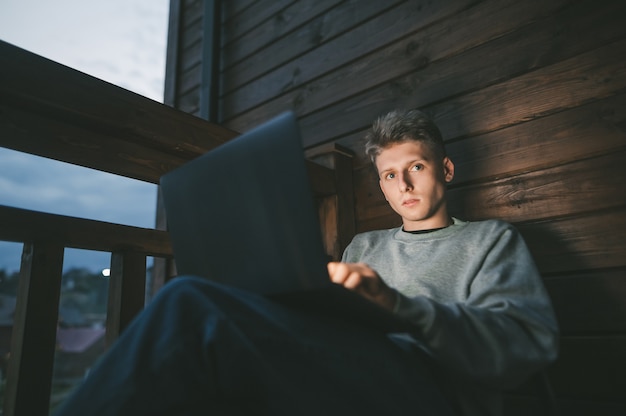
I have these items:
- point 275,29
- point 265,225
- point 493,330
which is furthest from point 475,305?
point 275,29

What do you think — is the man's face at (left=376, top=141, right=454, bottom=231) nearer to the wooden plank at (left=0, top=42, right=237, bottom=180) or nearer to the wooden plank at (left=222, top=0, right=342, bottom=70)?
the wooden plank at (left=0, top=42, right=237, bottom=180)

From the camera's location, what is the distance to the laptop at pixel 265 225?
59 centimetres

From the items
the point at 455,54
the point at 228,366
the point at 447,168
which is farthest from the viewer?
the point at 455,54

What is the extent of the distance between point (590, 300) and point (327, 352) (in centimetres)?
96

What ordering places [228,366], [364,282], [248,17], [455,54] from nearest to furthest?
[228,366] < [364,282] < [455,54] < [248,17]

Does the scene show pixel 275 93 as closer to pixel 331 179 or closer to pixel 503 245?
pixel 331 179

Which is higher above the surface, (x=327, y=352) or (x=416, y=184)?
(x=416, y=184)

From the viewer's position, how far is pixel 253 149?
2.16 feet

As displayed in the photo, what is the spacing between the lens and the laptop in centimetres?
59

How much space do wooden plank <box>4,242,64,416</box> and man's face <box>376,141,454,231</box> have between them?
986 millimetres

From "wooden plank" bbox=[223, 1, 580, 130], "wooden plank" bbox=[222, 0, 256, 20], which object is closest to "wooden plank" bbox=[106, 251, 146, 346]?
"wooden plank" bbox=[223, 1, 580, 130]

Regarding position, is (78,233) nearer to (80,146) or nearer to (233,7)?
(80,146)

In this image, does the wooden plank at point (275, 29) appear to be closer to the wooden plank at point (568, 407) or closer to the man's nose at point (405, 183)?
the man's nose at point (405, 183)

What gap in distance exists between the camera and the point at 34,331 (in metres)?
1.03
